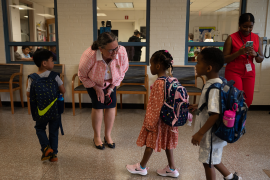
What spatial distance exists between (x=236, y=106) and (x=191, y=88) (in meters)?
2.54

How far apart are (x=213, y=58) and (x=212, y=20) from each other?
3.38 meters

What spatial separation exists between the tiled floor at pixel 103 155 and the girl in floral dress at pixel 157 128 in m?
0.11

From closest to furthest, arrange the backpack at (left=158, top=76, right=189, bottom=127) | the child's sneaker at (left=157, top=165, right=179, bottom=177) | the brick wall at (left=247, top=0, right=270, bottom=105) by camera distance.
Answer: the backpack at (left=158, top=76, right=189, bottom=127), the child's sneaker at (left=157, top=165, right=179, bottom=177), the brick wall at (left=247, top=0, right=270, bottom=105)

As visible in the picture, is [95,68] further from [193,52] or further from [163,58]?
[193,52]

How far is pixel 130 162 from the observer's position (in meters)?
2.20

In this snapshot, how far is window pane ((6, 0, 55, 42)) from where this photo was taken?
A: 4230 millimetres

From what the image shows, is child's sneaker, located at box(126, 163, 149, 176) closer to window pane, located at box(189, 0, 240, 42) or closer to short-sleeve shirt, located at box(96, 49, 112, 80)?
short-sleeve shirt, located at box(96, 49, 112, 80)

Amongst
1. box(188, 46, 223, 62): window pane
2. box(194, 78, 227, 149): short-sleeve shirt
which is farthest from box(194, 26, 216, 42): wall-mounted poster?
box(194, 78, 227, 149): short-sleeve shirt

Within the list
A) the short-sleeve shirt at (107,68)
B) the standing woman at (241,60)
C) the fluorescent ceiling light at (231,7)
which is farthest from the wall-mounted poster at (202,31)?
the short-sleeve shirt at (107,68)

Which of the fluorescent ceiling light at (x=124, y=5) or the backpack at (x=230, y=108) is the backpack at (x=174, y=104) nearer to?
the backpack at (x=230, y=108)

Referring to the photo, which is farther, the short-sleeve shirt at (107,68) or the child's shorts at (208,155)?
the short-sleeve shirt at (107,68)

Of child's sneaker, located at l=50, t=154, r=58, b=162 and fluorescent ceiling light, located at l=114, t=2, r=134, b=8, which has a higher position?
fluorescent ceiling light, located at l=114, t=2, r=134, b=8

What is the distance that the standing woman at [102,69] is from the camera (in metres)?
2.02

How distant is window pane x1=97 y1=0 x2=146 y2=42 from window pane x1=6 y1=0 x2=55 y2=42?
0.93 meters
